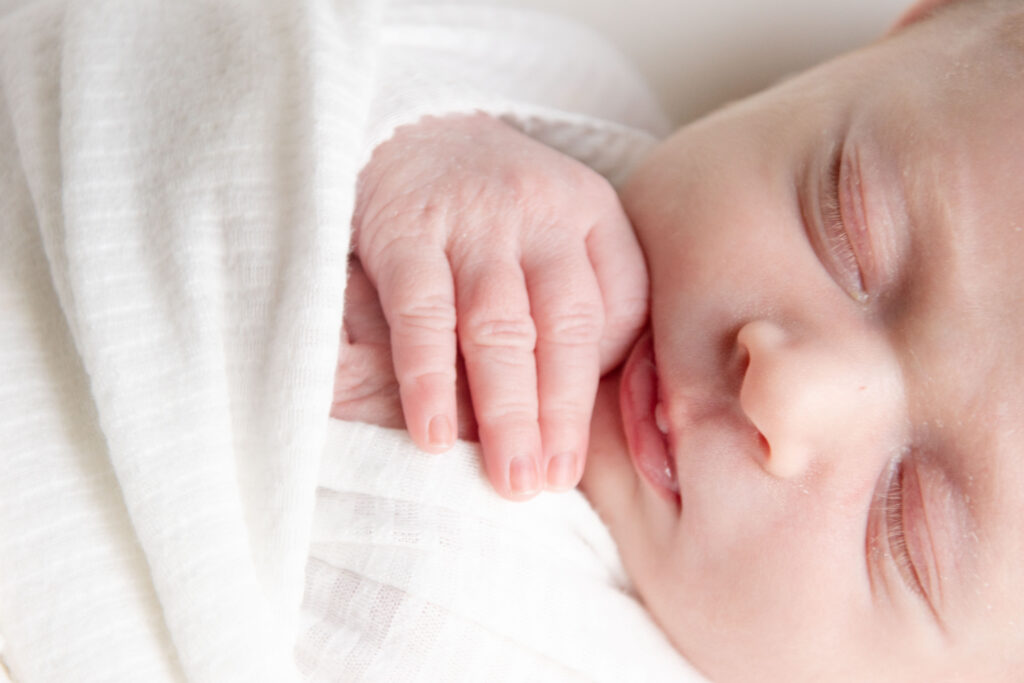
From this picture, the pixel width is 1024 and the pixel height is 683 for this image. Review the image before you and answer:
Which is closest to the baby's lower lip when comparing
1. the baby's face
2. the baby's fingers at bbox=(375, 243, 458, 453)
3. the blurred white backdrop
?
the baby's face

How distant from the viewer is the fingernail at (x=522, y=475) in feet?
2.68

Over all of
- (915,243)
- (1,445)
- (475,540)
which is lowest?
(475,540)

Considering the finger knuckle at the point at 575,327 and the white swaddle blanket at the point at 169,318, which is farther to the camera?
the finger knuckle at the point at 575,327

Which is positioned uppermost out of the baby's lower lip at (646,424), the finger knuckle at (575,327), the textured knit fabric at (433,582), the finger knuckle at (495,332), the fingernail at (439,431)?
the finger knuckle at (495,332)

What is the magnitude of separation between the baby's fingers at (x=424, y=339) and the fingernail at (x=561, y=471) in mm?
102

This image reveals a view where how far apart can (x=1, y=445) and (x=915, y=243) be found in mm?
823

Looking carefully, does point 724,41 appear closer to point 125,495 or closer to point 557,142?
point 557,142

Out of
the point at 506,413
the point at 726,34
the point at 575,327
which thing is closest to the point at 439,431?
the point at 506,413

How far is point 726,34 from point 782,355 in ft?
2.79

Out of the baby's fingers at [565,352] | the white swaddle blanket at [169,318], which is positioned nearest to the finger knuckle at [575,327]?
the baby's fingers at [565,352]

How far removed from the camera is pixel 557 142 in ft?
3.93

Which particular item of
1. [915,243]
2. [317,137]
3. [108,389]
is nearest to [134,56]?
[317,137]

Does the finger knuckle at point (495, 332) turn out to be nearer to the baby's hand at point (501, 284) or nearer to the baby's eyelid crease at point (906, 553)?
the baby's hand at point (501, 284)

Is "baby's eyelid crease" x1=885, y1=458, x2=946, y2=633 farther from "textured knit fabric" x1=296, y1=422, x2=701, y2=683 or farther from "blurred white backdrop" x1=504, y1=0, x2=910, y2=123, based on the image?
"blurred white backdrop" x1=504, y1=0, x2=910, y2=123
